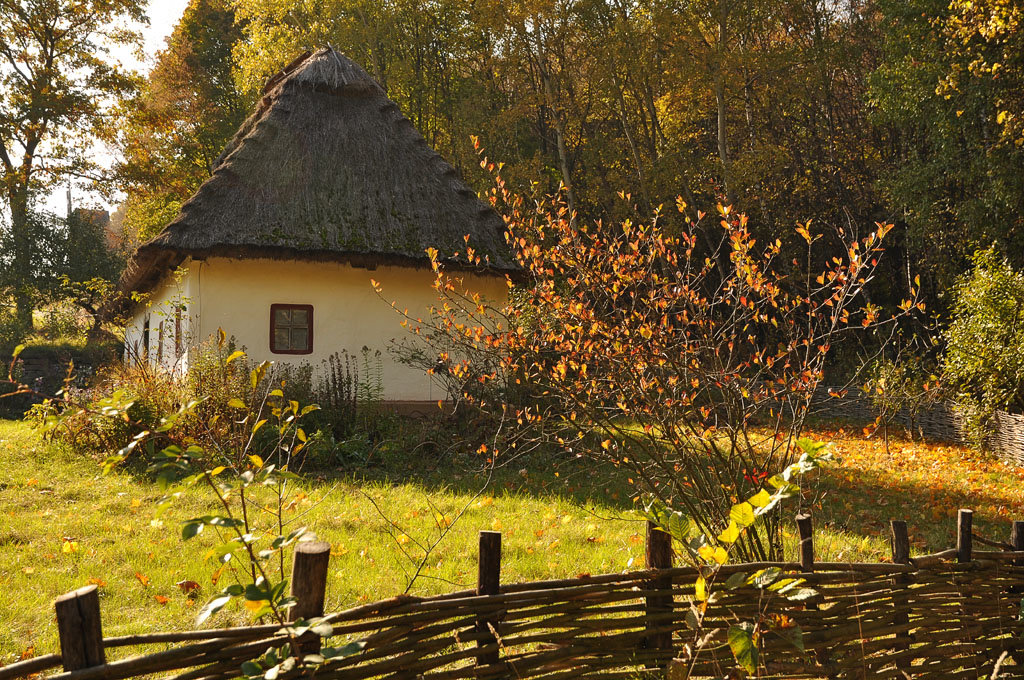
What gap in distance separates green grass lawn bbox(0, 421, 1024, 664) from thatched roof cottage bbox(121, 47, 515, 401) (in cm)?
314

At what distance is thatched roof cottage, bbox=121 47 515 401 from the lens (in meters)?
10.3

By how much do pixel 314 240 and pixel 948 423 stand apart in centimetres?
1030

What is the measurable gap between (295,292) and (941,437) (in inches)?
417

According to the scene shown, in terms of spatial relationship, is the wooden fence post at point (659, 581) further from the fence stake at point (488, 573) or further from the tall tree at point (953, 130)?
the tall tree at point (953, 130)

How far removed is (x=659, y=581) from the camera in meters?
2.59

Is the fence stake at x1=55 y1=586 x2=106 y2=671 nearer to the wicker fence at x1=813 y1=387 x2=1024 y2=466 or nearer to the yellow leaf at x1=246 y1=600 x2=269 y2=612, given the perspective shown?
the yellow leaf at x1=246 y1=600 x2=269 y2=612

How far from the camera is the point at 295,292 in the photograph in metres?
10.9

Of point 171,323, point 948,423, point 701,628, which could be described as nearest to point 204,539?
point 701,628

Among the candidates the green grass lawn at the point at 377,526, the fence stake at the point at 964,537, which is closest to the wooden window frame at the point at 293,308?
the green grass lawn at the point at 377,526

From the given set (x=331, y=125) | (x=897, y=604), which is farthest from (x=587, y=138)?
(x=897, y=604)

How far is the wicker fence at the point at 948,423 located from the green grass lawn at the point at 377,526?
30.0 inches

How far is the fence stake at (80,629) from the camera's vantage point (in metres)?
1.68

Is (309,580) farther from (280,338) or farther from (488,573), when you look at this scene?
(280,338)

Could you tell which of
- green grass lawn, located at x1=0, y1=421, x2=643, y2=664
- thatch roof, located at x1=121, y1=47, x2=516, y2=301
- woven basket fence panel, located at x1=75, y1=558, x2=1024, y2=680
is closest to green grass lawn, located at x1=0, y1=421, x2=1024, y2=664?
green grass lawn, located at x1=0, y1=421, x2=643, y2=664
